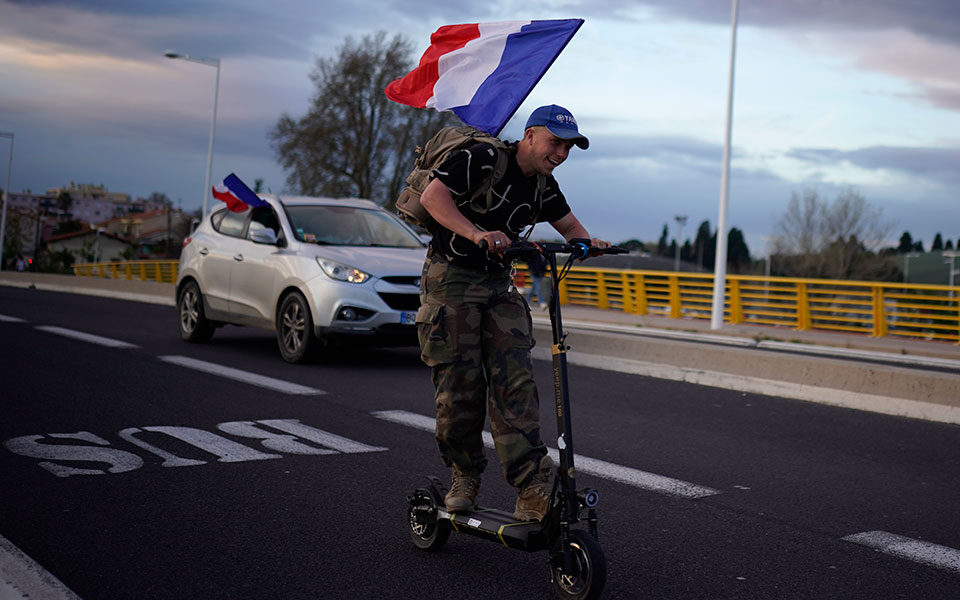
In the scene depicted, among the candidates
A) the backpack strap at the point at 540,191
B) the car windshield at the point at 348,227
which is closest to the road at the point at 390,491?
the backpack strap at the point at 540,191

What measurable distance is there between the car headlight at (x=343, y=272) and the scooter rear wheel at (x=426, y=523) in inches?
244

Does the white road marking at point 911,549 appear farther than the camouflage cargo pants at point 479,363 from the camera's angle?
Yes

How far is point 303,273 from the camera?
1055cm

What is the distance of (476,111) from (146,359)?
20.9 ft

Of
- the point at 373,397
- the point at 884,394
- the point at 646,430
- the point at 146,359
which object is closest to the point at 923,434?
the point at 884,394

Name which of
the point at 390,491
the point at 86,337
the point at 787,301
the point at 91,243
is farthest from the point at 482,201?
the point at 91,243

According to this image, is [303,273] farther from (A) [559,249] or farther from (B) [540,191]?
(A) [559,249]

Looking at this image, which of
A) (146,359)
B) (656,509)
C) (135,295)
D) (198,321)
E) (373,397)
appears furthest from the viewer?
(135,295)

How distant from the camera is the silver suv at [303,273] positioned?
10.3 metres

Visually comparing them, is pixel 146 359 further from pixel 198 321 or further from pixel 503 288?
pixel 503 288

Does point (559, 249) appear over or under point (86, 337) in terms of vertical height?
over

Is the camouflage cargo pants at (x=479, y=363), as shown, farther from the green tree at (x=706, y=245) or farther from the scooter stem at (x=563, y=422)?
the green tree at (x=706, y=245)

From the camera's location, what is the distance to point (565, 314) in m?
27.4

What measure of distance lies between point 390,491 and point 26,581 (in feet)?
A: 6.59
